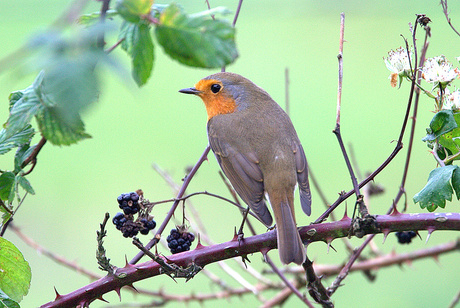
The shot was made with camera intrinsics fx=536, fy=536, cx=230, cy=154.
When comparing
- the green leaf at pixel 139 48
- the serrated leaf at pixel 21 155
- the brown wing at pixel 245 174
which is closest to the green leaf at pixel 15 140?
the serrated leaf at pixel 21 155

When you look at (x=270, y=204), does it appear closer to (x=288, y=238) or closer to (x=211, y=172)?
(x=288, y=238)

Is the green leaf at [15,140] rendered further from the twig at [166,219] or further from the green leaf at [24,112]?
the twig at [166,219]

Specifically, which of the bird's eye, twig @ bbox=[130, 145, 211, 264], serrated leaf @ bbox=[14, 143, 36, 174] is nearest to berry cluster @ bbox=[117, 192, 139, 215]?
twig @ bbox=[130, 145, 211, 264]

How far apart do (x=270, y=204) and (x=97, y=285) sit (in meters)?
1.17

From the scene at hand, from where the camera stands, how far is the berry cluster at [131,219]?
1854 mm

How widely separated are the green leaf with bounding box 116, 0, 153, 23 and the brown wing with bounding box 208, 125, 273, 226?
4.95 feet

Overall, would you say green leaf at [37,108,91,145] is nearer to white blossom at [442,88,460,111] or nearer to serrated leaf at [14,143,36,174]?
serrated leaf at [14,143,36,174]

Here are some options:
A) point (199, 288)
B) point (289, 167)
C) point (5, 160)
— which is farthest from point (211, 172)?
point (289, 167)

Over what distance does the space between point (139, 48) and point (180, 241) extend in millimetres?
1064

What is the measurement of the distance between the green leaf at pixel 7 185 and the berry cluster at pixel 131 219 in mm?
349

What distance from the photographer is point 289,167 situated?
2.69m

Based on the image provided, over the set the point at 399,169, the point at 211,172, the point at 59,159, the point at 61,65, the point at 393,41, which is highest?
the point at 61,65

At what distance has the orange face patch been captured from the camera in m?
3.17

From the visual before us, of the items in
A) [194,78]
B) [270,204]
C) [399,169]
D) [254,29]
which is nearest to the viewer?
[270,204]
